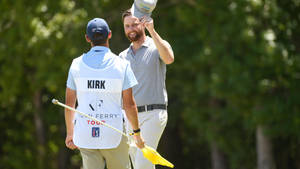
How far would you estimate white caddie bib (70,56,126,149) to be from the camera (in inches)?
179

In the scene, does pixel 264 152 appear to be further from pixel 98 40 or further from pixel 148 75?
pixel 98 40

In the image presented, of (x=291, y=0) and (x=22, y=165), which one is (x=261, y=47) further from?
(x=22, y=165)

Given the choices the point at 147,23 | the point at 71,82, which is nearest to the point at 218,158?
the point at 147,23

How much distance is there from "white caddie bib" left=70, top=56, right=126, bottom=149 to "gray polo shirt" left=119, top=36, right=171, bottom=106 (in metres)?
0.91

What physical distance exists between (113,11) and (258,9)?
500 cm

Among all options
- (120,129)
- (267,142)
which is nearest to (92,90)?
(120,129)

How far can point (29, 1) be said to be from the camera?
16016mm

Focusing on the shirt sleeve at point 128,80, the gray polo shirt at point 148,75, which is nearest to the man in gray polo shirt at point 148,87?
the gray polo shirt at point 148,75

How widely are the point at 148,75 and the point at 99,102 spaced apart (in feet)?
3.35

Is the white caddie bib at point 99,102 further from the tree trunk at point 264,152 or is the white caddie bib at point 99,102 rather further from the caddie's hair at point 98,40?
the tree trunk at point 264,152

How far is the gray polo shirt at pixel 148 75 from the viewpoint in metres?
5.50

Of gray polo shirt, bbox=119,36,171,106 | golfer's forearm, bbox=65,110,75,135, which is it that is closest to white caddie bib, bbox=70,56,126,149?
golfer's forearm, bbox=65,110,75,135

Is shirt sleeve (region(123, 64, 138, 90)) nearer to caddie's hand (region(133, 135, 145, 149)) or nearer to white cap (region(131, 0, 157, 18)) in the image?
caddie's hand (region(133, 135, 145, 149))

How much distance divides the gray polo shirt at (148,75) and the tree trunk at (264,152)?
30.4 feet
